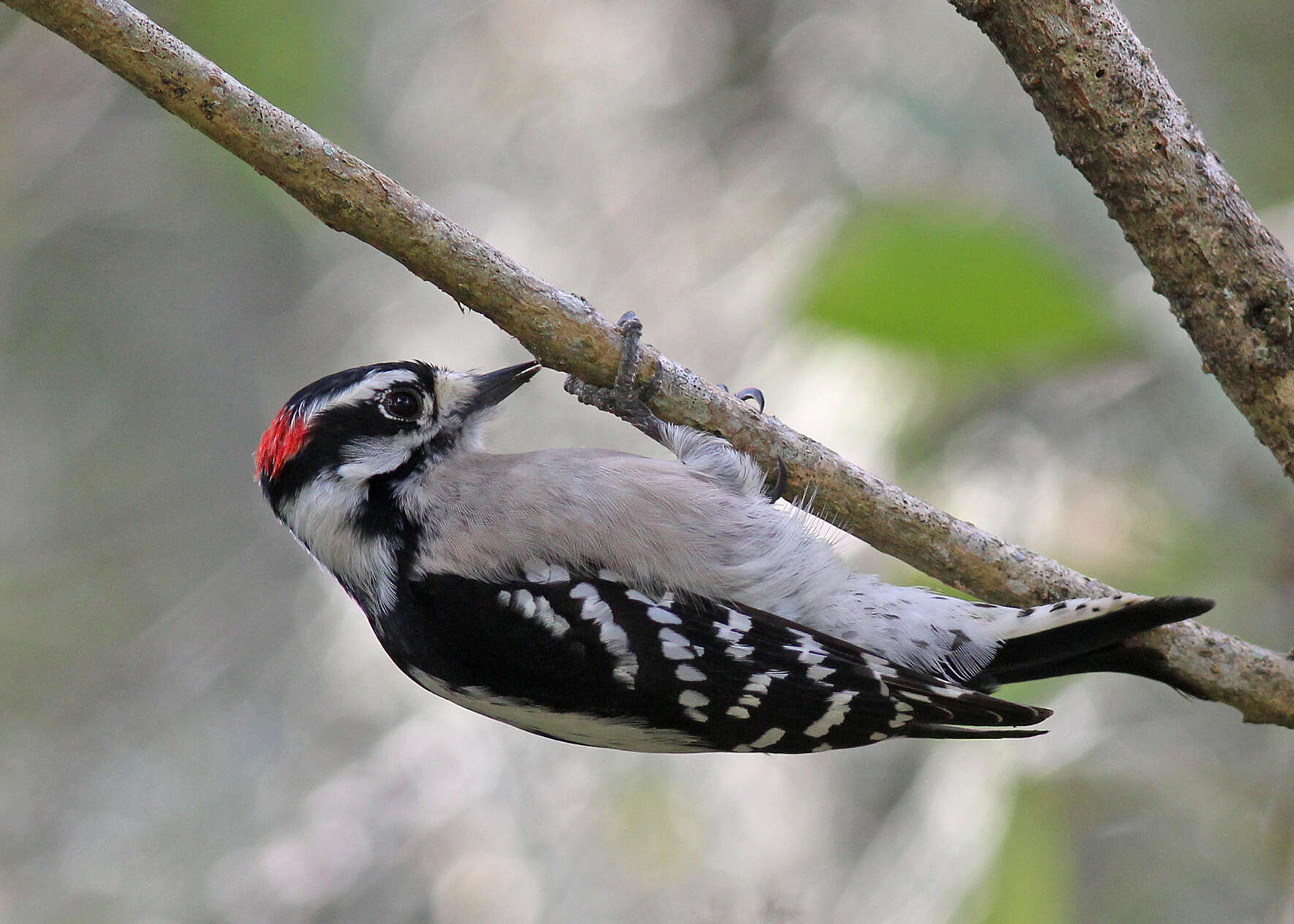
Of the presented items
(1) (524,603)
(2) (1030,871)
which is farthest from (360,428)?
(2) (1030,871)

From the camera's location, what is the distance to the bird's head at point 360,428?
2773 millimetres

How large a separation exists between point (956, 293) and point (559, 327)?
999 mm

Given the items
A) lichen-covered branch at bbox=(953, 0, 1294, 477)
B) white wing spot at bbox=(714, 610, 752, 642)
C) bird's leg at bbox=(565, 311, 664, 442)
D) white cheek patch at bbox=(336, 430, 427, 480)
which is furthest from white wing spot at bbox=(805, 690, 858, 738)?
white cheek patch at bbox=(336, 430, 427, 480)

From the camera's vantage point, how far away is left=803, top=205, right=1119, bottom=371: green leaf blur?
Result: 104 inches

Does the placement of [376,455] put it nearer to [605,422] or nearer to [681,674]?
[681,674]

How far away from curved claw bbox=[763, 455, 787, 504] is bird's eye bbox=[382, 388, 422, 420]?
93 centimetres

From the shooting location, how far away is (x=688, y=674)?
2.48 meters

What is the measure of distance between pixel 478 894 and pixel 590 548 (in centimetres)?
257

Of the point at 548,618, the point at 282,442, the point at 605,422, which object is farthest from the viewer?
the point at 605,422

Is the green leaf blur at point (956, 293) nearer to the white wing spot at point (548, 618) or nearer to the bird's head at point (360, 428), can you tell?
the bird's head at point (360, 428)

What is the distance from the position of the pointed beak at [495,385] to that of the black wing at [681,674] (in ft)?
1.87

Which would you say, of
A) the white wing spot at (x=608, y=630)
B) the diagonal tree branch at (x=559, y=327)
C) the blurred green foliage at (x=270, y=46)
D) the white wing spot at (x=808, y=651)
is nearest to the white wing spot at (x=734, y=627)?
the white wing spot at (x=808, y=651)

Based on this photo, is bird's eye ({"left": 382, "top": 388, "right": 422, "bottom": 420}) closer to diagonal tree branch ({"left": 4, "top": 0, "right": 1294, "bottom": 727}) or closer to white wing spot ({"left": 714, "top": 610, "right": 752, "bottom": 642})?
diagonal tree branch ({"left": 4, "top": 0, "right": 1294, "bottom": 727})

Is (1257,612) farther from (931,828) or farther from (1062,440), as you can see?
(931,828)
